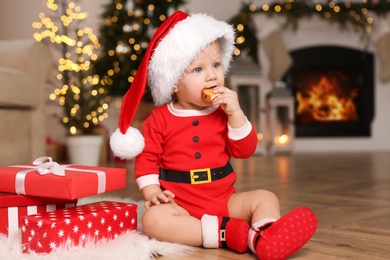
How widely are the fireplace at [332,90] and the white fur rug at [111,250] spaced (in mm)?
3552

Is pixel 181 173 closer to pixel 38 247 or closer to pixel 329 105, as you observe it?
pixel 38 247

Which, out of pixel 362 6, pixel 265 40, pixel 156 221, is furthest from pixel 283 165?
pixel 156 221

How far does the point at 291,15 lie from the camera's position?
420cm

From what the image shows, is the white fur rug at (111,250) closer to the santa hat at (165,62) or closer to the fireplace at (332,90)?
the santa hat at (165,62)

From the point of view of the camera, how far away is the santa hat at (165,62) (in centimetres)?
110

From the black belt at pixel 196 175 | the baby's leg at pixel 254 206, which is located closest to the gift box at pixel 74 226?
the black belt at pixel 196 175

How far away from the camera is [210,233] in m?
0.99

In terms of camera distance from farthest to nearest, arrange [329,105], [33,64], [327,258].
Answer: [329,105] < [33,64] < [327,258]

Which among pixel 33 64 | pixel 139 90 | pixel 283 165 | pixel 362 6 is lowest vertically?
pixel 283 165

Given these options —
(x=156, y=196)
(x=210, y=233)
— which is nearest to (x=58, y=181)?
(x=156, y=196)

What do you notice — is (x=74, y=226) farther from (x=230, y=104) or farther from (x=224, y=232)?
(x=230, y=104)

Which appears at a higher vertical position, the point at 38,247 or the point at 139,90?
the point at 139,90

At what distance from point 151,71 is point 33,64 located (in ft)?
4.09

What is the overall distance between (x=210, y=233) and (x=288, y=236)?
0.17 meters
